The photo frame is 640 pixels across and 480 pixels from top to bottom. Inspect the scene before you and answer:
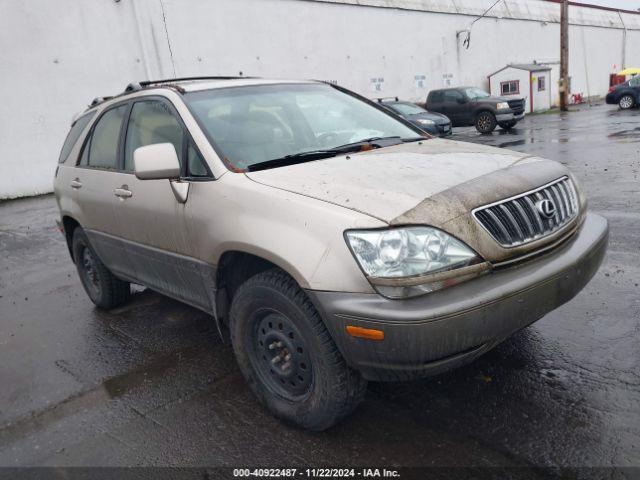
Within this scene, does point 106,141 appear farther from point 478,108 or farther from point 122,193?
point 478,108

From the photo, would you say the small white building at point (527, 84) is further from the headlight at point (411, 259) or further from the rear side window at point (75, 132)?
the headlight at point (411, 259)

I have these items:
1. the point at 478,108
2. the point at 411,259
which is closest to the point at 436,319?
the point at 411,259

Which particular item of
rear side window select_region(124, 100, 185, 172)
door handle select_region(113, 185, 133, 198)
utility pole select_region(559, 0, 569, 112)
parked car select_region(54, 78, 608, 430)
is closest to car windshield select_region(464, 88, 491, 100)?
utility pole select_region(559, 0, 569, 112)

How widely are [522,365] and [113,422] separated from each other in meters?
2.36

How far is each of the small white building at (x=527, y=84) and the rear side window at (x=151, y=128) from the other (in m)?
28.1

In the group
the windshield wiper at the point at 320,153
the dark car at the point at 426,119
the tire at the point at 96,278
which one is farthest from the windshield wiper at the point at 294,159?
the dark car at the point at 426,119

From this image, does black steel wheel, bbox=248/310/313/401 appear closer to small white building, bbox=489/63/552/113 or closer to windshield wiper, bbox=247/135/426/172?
windshield wiper, bbox=247/135/426/172

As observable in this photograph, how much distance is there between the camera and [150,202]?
3.36m

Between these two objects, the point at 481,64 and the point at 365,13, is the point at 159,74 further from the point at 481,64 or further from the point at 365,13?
the point at 481,64

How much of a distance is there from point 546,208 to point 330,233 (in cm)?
111

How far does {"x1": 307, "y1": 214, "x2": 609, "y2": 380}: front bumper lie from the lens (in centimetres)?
212

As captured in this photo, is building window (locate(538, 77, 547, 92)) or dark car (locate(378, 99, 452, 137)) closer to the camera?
dark car (locate(378, 99, 452, 137))

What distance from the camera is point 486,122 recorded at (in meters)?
19.4

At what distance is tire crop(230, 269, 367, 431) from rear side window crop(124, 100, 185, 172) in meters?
Answer: 1.06
